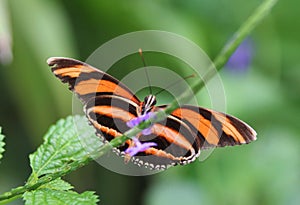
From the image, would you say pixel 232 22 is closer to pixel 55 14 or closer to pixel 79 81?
pixel 55 14

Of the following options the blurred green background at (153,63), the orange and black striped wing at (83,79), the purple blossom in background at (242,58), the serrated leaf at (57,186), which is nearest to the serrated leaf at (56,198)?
the serrated leaf at (57,186)

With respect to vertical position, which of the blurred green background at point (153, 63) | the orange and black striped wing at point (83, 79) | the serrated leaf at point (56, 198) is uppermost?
the blurred green background at point (153, 63)

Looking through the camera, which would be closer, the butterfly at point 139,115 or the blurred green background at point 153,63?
the butterfly at point 139,115

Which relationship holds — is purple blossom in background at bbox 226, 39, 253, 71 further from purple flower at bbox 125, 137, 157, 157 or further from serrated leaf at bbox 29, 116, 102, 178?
purple flower at bbox 125, 137, 157, 157

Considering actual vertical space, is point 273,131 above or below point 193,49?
below

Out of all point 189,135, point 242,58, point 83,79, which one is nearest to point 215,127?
point 189,135

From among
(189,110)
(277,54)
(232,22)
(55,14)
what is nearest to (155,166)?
(189,110)

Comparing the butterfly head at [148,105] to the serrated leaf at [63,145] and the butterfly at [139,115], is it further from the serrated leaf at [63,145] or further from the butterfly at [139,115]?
the serrated leaf at [63,145]

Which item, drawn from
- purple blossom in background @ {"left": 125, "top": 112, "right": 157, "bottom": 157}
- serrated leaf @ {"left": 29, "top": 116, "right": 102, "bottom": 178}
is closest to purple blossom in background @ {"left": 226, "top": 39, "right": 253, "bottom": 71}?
serrated leaf @ {"left": 29, "top": 116, "right": 102, "bottom": 178}
